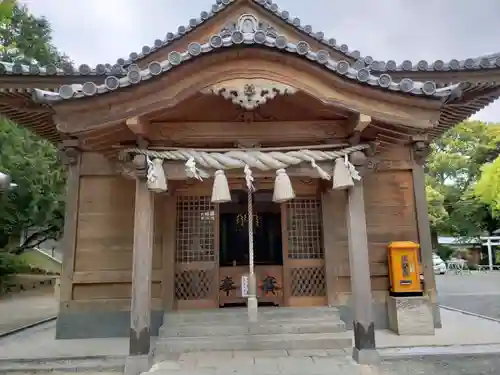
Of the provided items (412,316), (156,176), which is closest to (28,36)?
(156,176)

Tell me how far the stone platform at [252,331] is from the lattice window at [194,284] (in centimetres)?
53

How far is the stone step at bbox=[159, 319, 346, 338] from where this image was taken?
6.01 meters

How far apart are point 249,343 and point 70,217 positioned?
13.0ft

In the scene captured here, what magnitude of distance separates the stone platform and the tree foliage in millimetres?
10633

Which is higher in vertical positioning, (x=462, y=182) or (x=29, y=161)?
(x=462, y=182)

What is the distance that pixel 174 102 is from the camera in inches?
182

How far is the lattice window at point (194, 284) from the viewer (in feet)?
22.9

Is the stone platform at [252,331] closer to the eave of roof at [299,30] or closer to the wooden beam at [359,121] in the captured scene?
the wooden beam at [359,121]

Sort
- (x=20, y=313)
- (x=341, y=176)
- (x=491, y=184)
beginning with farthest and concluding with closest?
1. (x=491, y=184)
2. (x=20, y=313)
3. (x=341, y=176)

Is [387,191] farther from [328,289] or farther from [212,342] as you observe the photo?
[212,342]

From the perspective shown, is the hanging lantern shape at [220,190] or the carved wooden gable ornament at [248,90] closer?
the carved wooden gable ornament at [248,90]

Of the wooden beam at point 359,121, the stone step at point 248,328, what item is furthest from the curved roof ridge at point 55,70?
the stone step at point 248,328

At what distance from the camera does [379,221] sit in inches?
279

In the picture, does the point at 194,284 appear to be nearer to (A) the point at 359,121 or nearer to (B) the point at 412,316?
(B) the point at 412,316
